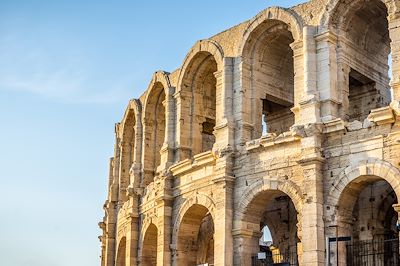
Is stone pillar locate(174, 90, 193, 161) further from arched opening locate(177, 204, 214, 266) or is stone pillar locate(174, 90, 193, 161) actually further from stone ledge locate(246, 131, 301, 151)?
stone ledge locate(246, 131, 301, 151)

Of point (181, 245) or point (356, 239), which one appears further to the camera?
point (181, 245)

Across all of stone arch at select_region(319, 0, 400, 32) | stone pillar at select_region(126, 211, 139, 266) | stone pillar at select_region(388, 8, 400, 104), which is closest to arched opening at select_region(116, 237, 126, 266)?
stone pillar at select_region(126, 211, 139, 266)

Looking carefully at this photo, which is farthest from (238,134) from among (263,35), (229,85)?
(263,35)

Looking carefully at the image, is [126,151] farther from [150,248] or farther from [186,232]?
[186,232]

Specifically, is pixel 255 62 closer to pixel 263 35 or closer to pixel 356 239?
pixel 263 35

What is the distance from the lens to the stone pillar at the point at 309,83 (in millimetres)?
19461

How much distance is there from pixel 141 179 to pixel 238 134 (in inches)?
252

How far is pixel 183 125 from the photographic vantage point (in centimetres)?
2417

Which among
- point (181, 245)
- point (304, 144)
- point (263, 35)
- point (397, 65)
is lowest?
point (181, 245)

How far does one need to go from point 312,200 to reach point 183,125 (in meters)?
6.62

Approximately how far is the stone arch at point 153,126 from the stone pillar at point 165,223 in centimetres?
288

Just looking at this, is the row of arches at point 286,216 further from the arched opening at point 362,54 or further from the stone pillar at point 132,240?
the arched opening at point 362,54

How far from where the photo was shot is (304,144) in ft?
63.1

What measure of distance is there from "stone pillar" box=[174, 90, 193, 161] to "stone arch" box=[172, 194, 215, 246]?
1769mm
